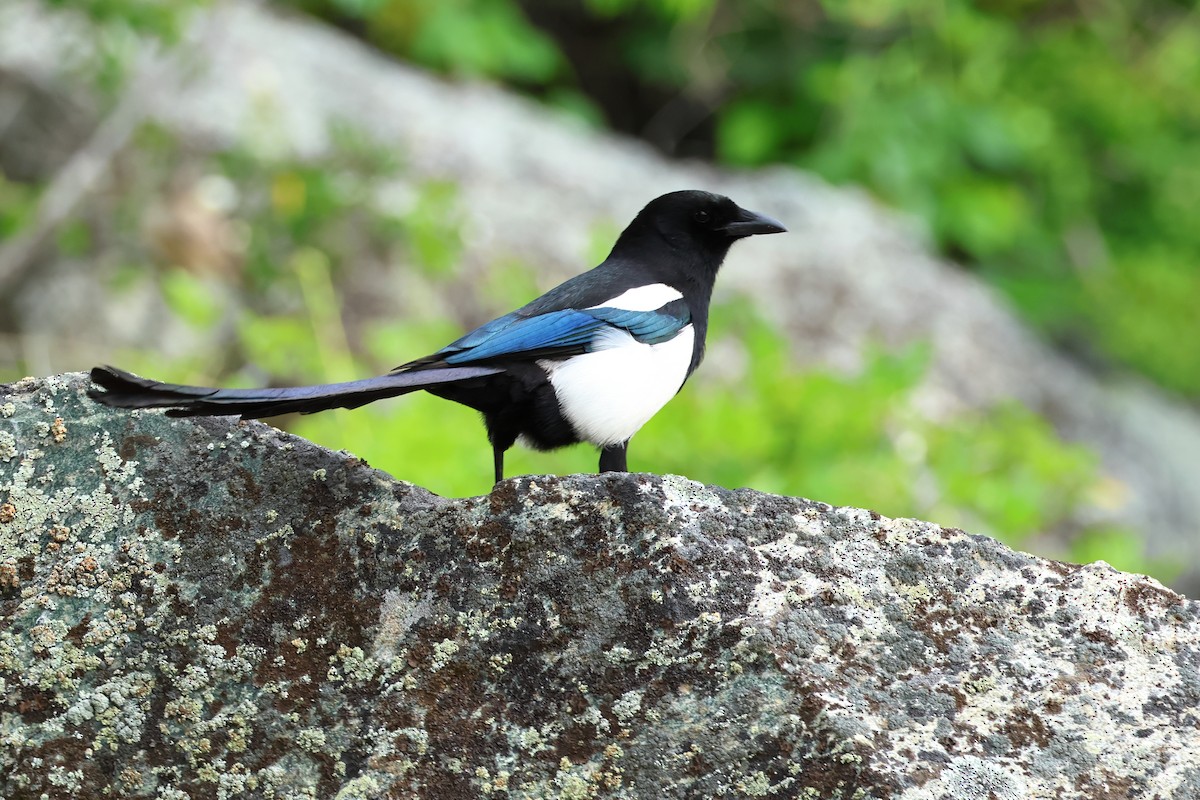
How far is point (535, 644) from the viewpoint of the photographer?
1.95 metres

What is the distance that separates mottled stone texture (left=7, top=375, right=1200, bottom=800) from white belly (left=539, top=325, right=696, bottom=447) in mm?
591

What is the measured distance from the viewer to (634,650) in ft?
6.36

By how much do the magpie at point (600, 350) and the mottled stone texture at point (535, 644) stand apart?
0.76 feet

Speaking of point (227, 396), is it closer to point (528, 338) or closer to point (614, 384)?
point (528, 338)

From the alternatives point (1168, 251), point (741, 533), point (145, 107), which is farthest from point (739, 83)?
point (741, 533)

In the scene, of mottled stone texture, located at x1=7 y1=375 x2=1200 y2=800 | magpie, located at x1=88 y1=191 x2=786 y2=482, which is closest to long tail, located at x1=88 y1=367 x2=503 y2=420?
magpie, located at x1=88 y1=191 x2=786 y2=482

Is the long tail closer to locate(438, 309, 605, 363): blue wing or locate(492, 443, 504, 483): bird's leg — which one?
locate(438, 309, 605, 363): blue wing

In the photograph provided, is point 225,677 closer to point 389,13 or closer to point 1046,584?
point 1046,584

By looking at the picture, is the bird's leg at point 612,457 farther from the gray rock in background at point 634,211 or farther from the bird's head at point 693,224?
the gray rock in background at point 634,211

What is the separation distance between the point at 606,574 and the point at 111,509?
0.74 m

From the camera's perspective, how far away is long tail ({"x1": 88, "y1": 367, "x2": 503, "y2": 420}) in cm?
188

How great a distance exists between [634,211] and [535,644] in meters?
4.38

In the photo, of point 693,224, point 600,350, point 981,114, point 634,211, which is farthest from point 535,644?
point 981,114

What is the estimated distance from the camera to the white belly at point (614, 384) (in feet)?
8.80
